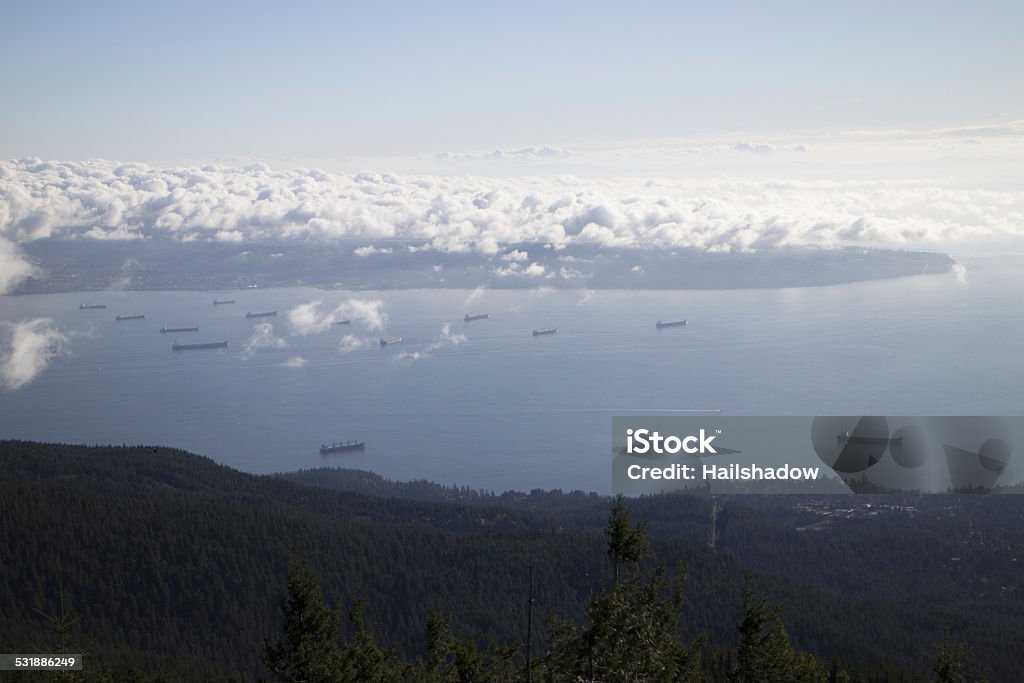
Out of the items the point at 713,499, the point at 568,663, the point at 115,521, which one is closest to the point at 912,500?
the point at 713,499

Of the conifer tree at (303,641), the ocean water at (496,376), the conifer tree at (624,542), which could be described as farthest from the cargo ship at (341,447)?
the conifer tree at (624,542)

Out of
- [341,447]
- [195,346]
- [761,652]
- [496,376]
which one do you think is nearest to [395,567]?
[761,652]

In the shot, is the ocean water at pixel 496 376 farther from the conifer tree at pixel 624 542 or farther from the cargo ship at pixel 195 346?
the conifer tree at pixel 624 542

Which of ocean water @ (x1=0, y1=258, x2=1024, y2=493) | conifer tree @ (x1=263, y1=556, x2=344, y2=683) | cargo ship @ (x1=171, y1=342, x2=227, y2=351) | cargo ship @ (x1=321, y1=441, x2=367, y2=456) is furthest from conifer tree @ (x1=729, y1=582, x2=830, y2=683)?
cargo ship @ (x1=171, y1=342, x2=227, y2=351)

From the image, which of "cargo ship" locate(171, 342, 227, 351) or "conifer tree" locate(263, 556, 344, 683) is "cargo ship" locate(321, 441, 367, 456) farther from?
"conifer tree" locate(263, 556, 344, 683)

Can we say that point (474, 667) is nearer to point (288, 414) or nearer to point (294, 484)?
point (294, 484)

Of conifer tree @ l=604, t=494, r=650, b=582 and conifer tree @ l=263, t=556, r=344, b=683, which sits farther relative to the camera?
conifer tree @ l=263, t=556, r=344, b=683

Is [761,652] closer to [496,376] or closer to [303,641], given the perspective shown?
[303,641]
